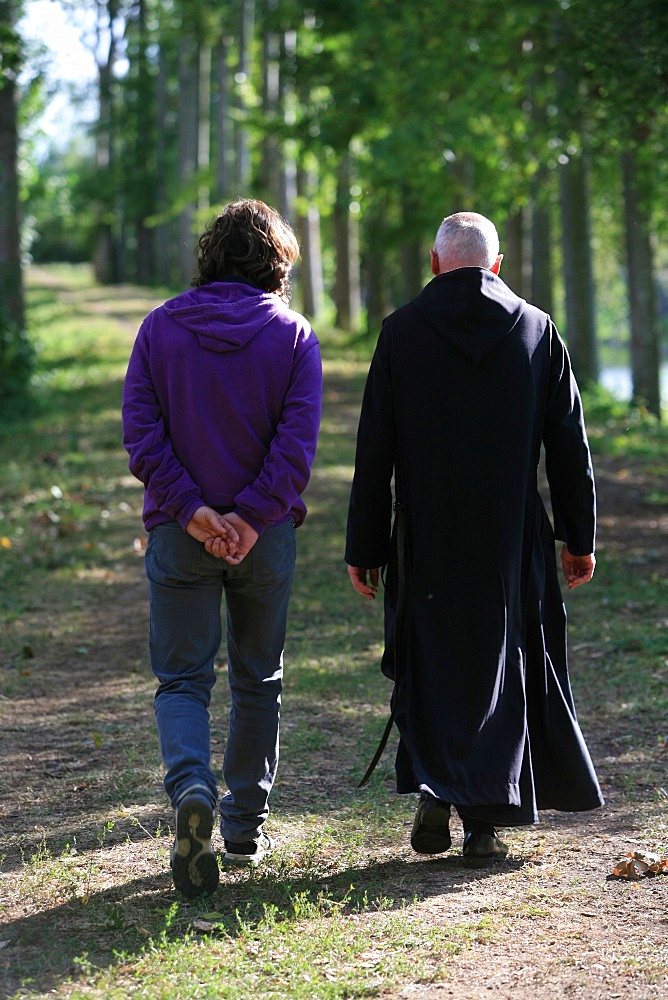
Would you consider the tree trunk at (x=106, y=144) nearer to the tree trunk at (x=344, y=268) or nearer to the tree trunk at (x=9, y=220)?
the tree trunk at (x=344, y=268)

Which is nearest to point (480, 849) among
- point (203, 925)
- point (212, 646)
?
point (203, 925)

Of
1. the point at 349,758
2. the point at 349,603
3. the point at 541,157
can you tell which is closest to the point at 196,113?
the point at 541,157

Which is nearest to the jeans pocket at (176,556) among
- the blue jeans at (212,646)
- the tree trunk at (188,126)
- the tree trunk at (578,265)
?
the blue jeans at (212,646)

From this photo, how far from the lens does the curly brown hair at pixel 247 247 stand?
3.96 m

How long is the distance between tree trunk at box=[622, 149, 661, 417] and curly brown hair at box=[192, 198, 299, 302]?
14.7m

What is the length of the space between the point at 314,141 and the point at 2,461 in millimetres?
10028

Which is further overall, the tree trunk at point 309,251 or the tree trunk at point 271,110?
the tree trunk at point 309,251

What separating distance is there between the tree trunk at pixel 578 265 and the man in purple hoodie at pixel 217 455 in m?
14.9

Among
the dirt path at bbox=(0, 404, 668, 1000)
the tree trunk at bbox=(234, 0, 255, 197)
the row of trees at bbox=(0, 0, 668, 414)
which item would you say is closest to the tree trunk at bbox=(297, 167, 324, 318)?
the row of trees at bbox=(0, 0, 668, 414)

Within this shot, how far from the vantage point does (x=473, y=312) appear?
4.14 metres

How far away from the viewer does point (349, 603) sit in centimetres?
844

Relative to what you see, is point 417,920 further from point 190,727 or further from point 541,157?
point 541,157

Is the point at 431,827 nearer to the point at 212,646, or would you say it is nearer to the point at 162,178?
the point at 212,646

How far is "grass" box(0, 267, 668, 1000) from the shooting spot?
11.5 feet
